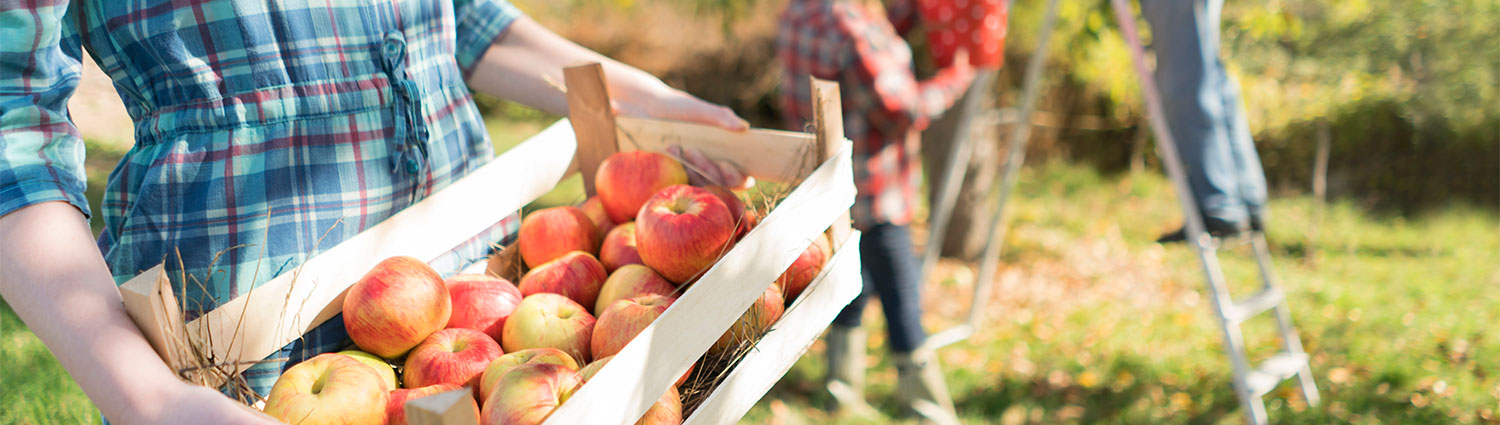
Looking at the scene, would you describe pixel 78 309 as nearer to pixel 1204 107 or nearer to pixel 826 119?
pixel 826 119

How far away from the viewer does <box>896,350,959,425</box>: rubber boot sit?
320 centimetres

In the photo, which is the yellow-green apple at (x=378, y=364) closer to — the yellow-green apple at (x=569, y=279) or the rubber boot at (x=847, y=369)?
the yellow-green apple at (x=569, y=279)

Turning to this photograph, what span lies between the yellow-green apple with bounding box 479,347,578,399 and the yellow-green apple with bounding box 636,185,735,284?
0.22 metres

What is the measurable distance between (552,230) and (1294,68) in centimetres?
607

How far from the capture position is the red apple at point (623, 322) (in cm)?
100

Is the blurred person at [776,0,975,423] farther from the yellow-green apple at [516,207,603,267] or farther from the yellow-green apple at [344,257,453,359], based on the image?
the yellow-green apple at [344,257,453,359]

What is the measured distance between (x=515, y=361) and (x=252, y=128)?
0.45m

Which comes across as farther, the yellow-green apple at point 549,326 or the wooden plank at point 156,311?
the yellow-green apple at point 549,326

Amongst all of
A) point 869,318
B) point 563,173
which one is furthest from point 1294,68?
point 563,173

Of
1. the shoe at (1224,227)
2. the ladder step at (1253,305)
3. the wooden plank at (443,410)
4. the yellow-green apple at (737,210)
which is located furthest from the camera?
the ladder step at (1253,305)

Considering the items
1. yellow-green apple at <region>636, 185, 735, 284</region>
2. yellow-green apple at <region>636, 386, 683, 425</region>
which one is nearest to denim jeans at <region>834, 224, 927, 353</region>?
yellow-green apple at <region>636, 185, 735, 284</region>

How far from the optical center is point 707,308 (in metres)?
0.98

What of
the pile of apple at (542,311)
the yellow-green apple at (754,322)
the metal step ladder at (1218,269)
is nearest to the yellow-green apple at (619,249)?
the pile of apple at (542,311)

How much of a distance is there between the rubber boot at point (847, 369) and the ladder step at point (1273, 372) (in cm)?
128
